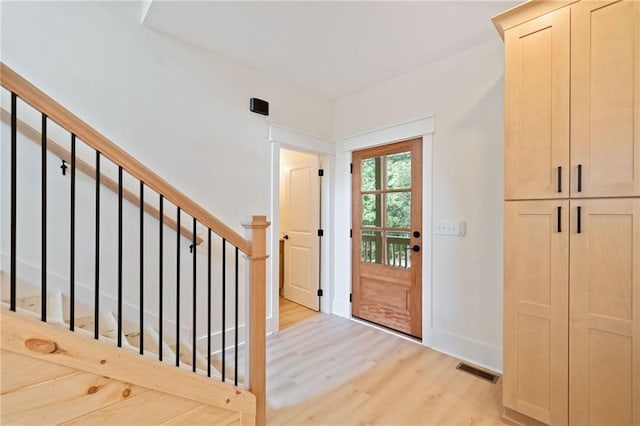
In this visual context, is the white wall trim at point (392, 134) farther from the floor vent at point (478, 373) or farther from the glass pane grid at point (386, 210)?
the floor vent at point (478, 373)

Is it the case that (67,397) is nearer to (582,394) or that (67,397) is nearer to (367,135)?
(582,394)

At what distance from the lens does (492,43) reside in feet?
7.51

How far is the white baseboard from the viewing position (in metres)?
2.26

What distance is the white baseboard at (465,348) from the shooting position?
226cm

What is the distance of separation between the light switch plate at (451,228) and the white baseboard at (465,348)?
0.90m

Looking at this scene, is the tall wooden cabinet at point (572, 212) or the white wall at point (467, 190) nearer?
the tall wooden cabinet at point (572, 212)

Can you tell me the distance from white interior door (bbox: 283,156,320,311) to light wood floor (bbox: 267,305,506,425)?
0.91 meters

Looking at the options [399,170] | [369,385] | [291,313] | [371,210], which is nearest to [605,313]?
[369,385]

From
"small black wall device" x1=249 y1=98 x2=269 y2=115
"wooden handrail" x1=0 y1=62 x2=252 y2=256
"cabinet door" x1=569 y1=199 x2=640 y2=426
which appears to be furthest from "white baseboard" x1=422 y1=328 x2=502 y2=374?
"small black wall device" x1=249 y1=98 x2=269 y2=115

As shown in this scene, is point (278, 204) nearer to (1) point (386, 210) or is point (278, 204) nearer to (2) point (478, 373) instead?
(1) point (386, 210)

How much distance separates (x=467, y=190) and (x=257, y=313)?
201cm

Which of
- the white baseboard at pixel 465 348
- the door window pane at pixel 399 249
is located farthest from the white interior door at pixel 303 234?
the white baseboard at pixel 465 348

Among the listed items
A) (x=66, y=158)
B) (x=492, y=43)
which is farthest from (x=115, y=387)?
(x=492, y=43)

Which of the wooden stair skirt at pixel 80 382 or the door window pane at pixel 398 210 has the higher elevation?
the door window pane at pixel 398 210
